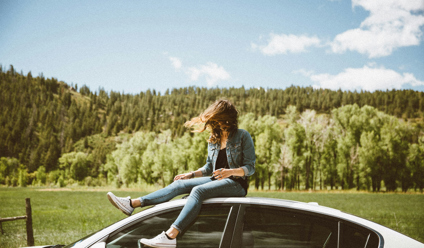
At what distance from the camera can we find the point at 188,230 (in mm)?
2344

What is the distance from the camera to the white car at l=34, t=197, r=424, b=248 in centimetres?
219

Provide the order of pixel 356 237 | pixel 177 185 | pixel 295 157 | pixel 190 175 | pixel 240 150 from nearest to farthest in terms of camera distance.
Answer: pixel 356 237
pixel 177 185
pixel 240 150
pixel 190 175
pixel 295 157

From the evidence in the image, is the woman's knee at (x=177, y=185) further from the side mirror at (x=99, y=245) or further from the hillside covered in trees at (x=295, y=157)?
the hillside covered in trees at (x=295, y=157)

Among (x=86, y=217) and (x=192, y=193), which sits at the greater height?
(x=192, y=193)

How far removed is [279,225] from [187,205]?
2.60 ft

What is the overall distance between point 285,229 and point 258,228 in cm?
22

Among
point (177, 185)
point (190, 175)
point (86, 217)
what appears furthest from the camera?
point (86, 217)

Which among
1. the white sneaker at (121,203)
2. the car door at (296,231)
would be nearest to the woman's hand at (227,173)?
the car door at (296,231)

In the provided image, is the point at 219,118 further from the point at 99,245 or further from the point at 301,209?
the point at 99,245

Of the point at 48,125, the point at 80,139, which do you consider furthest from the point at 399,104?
the point at 48,125

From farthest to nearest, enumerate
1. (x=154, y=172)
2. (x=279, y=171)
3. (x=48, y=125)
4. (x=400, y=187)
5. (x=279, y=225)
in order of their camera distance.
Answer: (x=48, y=125) → (x=154, y=172) → (x=279, y=171) → (x=400, y=187) → (x=279, y=225)

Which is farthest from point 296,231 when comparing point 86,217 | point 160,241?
point 86,217

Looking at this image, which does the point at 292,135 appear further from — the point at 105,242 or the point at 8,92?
the point at 8,92

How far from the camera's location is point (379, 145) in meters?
60.3
